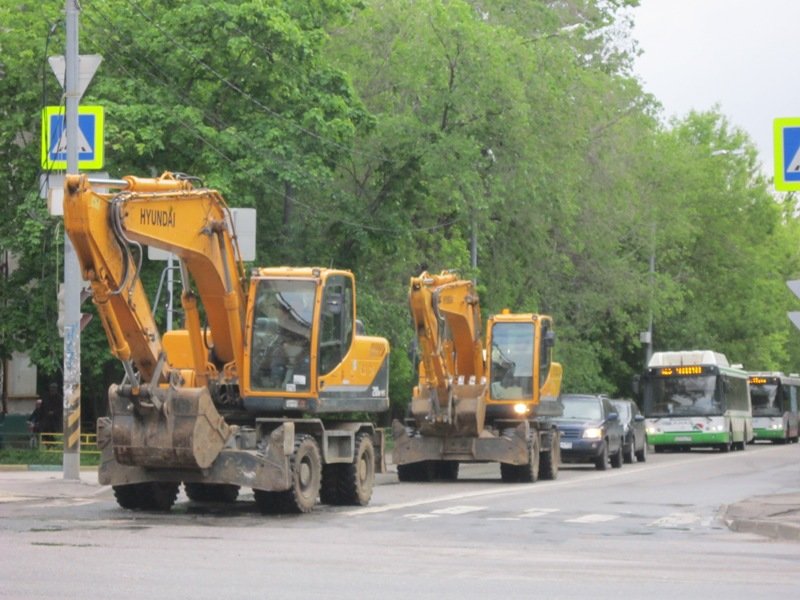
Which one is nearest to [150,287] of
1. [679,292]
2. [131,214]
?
[131,214]

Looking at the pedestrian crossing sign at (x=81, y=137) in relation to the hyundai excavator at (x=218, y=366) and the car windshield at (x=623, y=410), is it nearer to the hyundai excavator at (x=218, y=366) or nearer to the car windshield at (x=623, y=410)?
the hyundai excavator at (x=218, y=366)

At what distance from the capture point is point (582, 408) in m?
38.8

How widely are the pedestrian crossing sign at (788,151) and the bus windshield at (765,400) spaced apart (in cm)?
4902

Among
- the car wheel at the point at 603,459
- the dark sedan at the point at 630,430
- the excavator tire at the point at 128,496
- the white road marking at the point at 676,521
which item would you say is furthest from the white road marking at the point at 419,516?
the dark sedan at the point at 630,430

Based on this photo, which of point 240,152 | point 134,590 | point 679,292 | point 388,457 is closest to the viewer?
point 134,590

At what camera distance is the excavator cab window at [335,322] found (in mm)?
21172

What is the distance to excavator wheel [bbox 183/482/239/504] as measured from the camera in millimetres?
23000

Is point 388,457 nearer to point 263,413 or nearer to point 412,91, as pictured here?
point 412,91

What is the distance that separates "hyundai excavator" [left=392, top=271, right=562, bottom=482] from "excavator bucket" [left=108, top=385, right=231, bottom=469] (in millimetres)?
9578

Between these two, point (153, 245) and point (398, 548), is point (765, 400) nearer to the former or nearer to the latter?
point (153, 245)

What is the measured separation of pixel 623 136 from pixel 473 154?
1299 centimetres

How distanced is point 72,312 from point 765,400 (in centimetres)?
4697

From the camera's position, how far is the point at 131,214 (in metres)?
18.7

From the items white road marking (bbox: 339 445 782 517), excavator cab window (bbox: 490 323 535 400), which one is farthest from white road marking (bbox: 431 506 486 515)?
excavator cab window (bbox: 490 323 535 400)
